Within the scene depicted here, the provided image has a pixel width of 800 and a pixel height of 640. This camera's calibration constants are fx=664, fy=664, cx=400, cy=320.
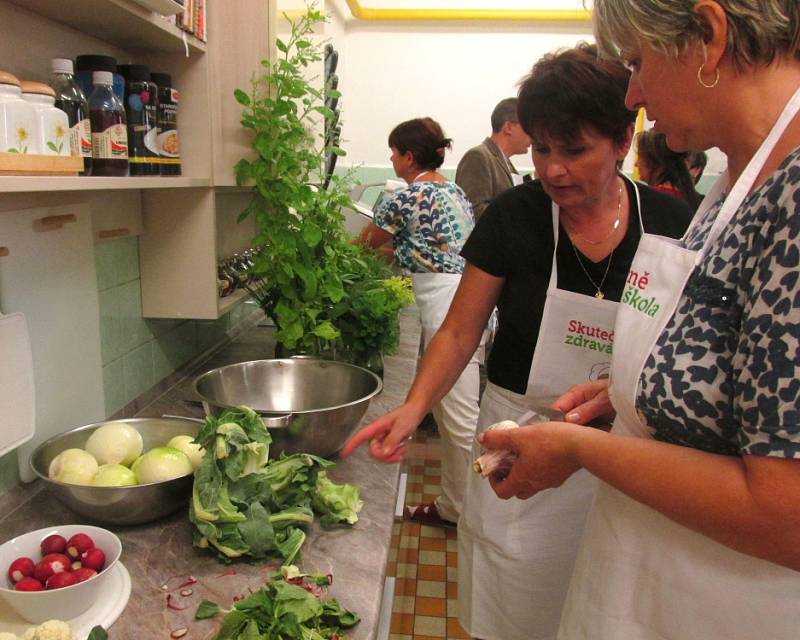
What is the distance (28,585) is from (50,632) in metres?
0.10

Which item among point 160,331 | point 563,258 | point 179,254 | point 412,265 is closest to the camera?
point 563,258

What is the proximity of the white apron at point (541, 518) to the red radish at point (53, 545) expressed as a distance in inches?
33.5

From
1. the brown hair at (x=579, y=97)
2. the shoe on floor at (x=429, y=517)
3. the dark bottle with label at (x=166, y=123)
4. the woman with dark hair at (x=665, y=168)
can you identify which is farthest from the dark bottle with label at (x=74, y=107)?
the shoe on floor at (x=429, y=517)

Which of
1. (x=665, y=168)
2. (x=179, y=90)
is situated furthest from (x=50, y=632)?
(x=665, y=168)

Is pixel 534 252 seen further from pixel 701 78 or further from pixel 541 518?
pixel 701 78

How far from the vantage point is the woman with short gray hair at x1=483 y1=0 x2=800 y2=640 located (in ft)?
2.01

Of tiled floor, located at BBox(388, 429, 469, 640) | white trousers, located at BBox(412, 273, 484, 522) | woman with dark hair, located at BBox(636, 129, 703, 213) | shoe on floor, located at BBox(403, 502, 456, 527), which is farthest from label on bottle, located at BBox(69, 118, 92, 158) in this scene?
shoe on floor, located at BBox(403, 502, 456, 527)

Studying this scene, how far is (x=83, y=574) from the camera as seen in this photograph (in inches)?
34.7

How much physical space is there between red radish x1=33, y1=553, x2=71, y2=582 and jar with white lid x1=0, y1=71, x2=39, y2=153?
54cm

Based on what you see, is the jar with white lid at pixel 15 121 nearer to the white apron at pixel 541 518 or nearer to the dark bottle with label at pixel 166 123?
the dark bottle with label at pixel 166 123

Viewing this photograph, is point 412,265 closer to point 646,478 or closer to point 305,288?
point 305,288

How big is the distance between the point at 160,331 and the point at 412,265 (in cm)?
123

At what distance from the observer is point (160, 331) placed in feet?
6.05

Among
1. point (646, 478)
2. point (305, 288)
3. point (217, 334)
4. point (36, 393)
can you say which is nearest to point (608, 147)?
point (646, 478)
